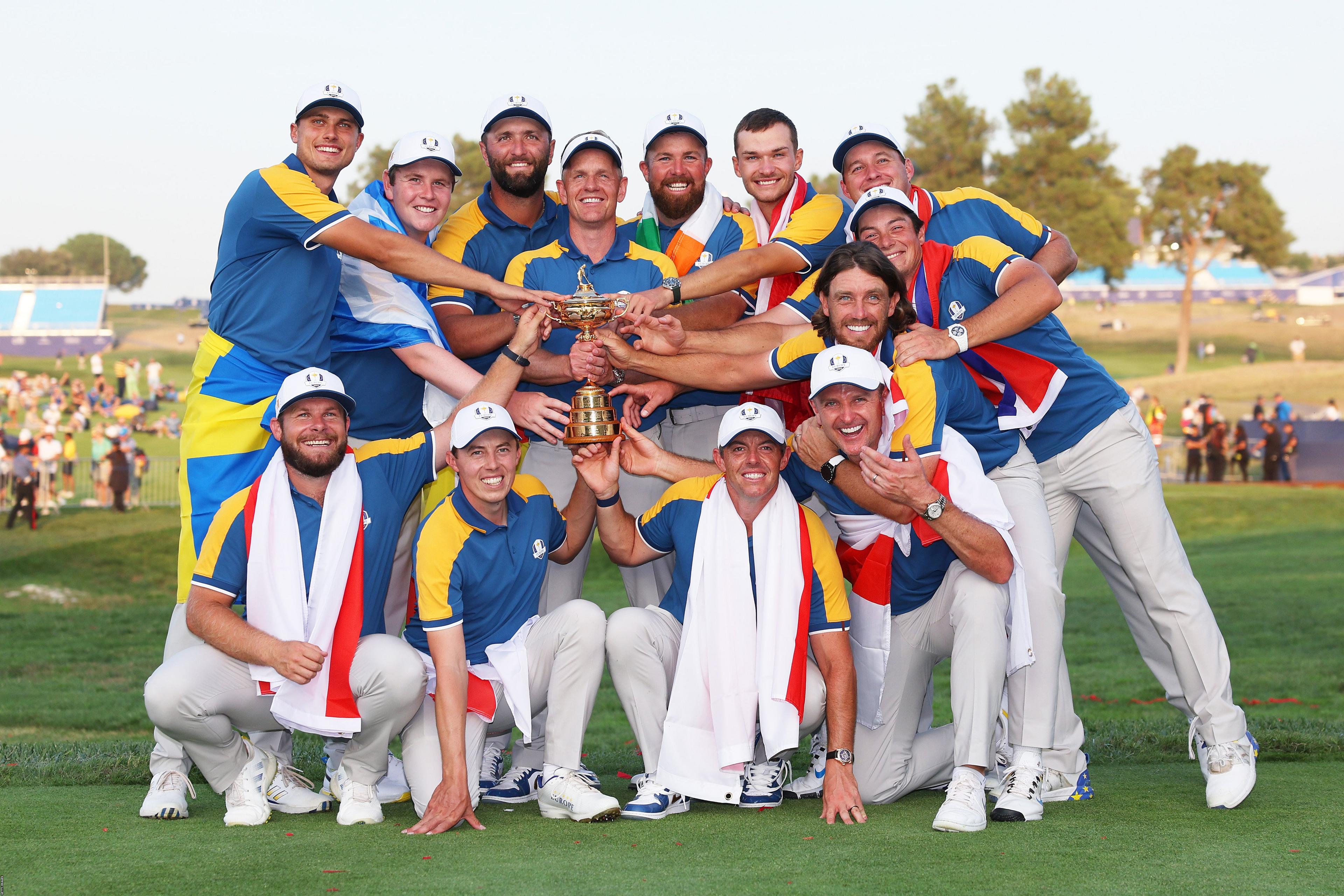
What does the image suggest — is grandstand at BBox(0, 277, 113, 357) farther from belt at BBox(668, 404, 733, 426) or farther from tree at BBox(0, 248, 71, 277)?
belt at BBox(668, 404, 733, 426)

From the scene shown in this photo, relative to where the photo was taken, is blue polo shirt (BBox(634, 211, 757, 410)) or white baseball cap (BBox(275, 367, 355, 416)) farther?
blue polo shirt (BBox(634, 211, 757, 410))

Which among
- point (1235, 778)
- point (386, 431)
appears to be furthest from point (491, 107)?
point (1235, 778)

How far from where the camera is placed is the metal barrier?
1033 inches

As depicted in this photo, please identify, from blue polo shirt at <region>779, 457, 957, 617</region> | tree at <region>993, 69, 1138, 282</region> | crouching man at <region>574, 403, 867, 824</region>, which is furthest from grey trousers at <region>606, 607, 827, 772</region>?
tree at <region>993, 69, 1138, 282</region>

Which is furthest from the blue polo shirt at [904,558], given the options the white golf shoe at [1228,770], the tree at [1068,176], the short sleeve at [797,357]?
the tree at [1068,176]

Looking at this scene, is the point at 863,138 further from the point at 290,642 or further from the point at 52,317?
the point at 52,317

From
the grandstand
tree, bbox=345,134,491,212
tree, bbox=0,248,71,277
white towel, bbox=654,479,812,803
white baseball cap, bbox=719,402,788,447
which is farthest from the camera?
tree, bbox=0,248,71,277

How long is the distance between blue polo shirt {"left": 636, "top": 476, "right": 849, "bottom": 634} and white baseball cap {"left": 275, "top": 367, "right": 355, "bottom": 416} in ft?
5.09

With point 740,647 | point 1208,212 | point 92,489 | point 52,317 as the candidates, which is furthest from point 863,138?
point 52,317

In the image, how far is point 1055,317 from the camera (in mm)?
6340

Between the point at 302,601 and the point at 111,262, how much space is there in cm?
12792

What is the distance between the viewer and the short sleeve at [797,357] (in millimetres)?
6023

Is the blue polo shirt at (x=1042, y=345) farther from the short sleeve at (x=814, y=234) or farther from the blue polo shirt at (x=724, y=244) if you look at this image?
the blue polo shirt at (x=724, y=244)

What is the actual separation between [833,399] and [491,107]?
110 inches
